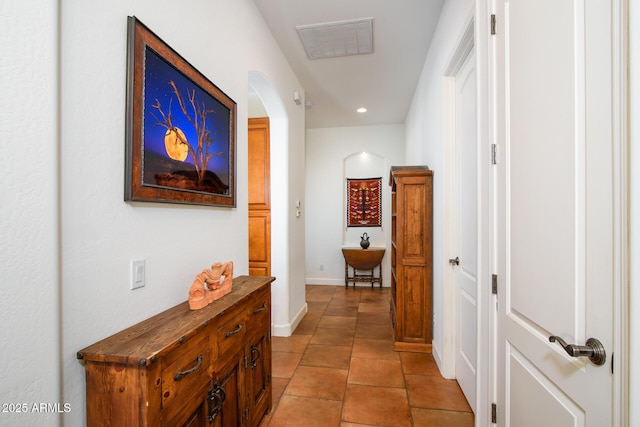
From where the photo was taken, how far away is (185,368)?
39.4 inches

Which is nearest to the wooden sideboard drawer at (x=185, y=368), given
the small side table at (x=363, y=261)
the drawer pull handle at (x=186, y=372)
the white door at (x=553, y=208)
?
the drawer pull handle at (x=186, y=372)

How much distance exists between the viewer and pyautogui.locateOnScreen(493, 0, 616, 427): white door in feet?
2.30

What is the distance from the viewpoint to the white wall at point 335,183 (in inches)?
211

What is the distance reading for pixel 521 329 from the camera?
42.2 inches

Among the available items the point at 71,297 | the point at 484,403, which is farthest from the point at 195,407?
the point at 484,403

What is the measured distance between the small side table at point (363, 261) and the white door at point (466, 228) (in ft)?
9.07

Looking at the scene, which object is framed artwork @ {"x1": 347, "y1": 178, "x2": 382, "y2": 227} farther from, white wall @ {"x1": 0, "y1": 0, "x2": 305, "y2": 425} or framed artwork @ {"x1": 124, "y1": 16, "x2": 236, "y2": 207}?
white wall @ {"x1": 0, "y1": 0, "x2": 305, "y2": 425}

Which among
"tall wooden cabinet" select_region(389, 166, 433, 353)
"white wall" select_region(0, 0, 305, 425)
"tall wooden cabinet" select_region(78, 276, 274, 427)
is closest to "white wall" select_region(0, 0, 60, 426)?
"white wall" select_region(0, 0, 305, 425)

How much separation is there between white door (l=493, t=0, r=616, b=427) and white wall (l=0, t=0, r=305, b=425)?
140 centimetres

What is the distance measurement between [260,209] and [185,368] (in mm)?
2267

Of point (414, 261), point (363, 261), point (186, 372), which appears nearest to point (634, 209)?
point (186, 372)

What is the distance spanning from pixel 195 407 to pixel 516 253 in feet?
4.43

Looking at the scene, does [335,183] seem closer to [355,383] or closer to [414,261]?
[414,261]

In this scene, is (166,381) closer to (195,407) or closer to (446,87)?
(195,407)
